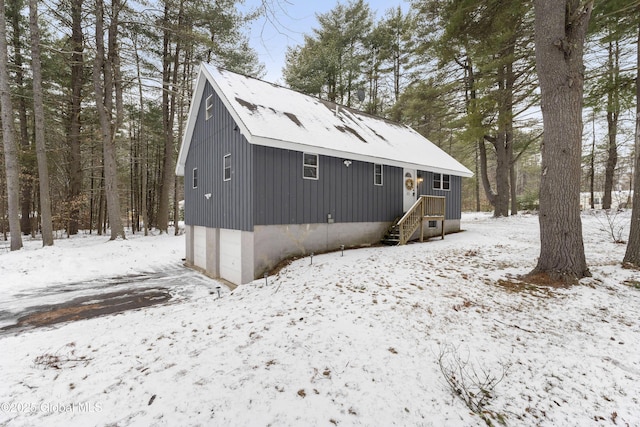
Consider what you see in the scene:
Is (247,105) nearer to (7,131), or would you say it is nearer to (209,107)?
(209,107)

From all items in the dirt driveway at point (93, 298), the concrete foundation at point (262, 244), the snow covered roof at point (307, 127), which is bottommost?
the dirt driveway at point (93, 298)

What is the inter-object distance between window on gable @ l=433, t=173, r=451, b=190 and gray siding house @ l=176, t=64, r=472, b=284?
96mm

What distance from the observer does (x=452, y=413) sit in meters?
2.35

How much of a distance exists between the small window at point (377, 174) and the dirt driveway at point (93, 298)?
6834 millimetres

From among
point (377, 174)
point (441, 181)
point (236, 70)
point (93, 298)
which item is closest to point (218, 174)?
point (93, 298)

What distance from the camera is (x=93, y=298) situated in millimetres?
7062

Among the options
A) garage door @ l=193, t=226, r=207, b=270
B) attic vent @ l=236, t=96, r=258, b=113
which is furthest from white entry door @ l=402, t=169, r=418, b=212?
garage door @ l=193, t=226, r=207, b=270

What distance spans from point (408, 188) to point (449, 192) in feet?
10.9

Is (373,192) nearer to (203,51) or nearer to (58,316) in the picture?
(58,316)

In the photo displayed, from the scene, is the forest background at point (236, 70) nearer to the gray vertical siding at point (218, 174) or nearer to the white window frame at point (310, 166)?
the gray vertical siding at point (218, 174)

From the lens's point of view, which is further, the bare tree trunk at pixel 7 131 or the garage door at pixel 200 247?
the garage door at pixel 200 247

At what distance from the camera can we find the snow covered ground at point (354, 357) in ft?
7.98

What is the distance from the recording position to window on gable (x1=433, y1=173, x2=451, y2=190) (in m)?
13.1

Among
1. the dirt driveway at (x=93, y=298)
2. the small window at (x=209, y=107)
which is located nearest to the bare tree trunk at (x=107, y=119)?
the dirt driveway at (x=93, y=298)
